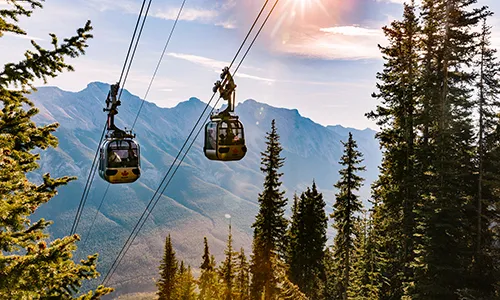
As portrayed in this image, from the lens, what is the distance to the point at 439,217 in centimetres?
2088

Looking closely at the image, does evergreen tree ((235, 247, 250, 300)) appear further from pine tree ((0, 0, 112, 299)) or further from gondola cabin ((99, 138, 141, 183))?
pine tree ((0, 0, 112, 299))

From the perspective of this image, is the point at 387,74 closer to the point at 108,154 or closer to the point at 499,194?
the point at 499,194

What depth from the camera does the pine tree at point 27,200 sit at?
726cm

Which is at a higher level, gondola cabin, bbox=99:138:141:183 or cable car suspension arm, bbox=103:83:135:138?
cable car suspension arm, bbox=103:83:135:138

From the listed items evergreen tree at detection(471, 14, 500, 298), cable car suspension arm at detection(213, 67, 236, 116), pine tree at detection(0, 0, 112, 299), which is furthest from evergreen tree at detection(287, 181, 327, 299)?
pine tree at detection(0, 0, 112, 299)

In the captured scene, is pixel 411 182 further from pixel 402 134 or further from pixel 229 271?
pixel 229 271

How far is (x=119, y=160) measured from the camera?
18.0 meters

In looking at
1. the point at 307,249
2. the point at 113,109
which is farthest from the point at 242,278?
the point at 113,109

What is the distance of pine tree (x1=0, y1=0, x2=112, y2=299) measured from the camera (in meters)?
7.26

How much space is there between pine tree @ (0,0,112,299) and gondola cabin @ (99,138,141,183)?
326 inches

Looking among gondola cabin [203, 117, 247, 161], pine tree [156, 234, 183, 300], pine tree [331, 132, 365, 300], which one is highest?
gondola cabin [203, 117, 247, 161]

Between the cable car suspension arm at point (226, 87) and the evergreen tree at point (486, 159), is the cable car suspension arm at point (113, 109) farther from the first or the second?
the evergreen tree at point (486, 159)

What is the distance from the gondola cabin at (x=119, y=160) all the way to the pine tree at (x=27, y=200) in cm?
828

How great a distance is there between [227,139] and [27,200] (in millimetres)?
10465
